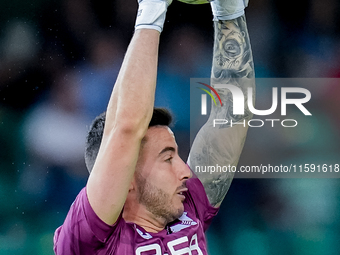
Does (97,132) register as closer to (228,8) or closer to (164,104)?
(228,8)

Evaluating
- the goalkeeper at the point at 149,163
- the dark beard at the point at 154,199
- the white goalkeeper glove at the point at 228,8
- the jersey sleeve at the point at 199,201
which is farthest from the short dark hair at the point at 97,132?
the white goalkeeper glove at the point at 228,8

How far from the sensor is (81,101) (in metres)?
2.48

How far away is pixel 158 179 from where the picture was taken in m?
1.29

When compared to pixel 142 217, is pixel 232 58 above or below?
above

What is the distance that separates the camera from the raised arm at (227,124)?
5.08ft

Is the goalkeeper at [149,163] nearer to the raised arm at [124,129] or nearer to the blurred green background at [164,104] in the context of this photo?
the raised arm at [124,129]

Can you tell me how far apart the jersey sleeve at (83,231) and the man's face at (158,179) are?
193mm

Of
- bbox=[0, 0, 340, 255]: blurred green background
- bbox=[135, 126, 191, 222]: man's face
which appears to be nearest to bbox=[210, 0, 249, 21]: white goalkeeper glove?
bbox=[135, 126, 191, 222]: man's face

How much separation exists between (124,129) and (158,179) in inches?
13.5

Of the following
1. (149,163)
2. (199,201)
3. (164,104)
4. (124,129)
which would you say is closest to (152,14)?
(124,129)

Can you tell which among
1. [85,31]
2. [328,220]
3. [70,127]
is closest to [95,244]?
[70,127]

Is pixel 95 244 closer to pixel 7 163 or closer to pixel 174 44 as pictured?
pixel 7 163

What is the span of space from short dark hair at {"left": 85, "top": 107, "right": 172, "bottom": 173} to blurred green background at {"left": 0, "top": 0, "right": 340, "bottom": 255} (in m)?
1.15

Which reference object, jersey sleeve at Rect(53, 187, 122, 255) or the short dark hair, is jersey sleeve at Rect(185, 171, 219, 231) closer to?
the short dark hair
